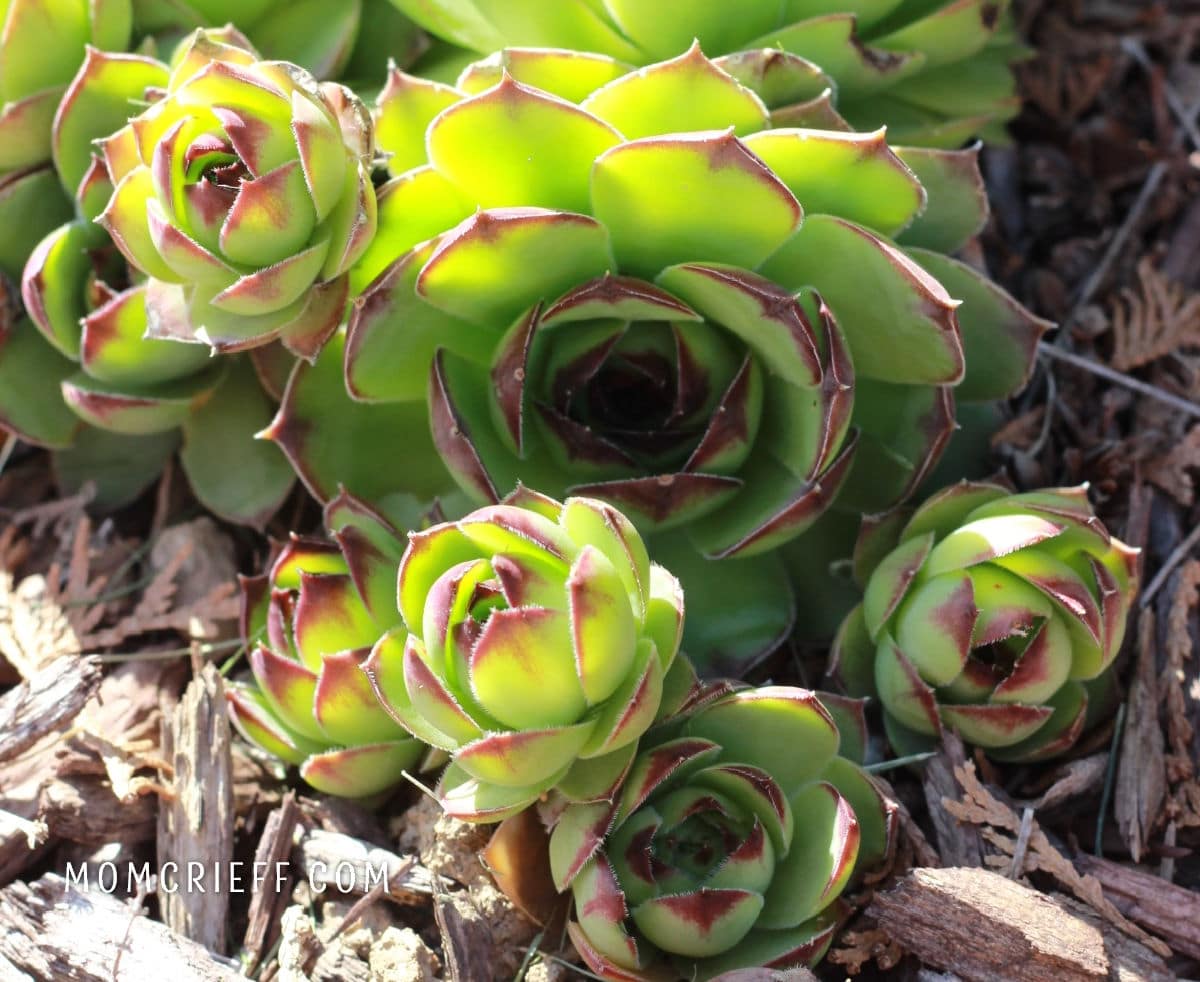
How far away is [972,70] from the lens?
2025 millimetres

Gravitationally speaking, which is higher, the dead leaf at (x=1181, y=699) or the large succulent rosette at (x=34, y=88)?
the large succulent rosette at (x=34, y=88)

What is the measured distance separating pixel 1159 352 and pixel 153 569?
170cm

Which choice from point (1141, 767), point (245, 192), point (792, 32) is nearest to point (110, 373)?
point (245, 192)

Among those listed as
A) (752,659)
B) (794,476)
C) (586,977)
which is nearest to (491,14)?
(794,476)

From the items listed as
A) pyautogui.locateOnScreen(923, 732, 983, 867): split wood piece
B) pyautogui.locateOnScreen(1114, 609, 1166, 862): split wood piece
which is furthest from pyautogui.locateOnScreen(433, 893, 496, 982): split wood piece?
pyautogui.locateOnScreen(1114, 609, 1166, 862): split wood piece

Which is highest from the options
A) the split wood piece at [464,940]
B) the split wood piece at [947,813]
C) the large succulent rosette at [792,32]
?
the large succulent rosette at [792,32]

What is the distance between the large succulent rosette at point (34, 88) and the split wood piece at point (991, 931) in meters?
1.60

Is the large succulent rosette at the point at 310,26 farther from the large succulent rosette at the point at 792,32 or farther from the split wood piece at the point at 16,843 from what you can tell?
the split wood piece at the point at 16,843

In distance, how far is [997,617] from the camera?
149 cm

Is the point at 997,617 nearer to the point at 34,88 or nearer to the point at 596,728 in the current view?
the point at 596,728

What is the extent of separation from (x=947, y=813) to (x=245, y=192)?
117cm

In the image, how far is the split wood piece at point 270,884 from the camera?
158 cm

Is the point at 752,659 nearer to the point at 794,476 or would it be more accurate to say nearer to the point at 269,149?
the point at 794,476

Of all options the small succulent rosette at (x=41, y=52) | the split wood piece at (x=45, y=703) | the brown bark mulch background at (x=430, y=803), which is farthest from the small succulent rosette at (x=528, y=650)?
the small succulent rosette at (x=41, y=52)
